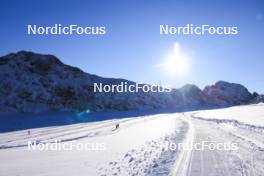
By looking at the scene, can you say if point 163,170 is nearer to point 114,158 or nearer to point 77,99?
point 114,158

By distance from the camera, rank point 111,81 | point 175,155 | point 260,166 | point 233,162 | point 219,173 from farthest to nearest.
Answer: point 111,81 < point 175,155 < point 233,162 < point 260,166 < point 219,173

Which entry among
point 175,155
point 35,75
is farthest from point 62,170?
point 35,75

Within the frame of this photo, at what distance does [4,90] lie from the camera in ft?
392

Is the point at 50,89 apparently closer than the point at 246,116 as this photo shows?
No

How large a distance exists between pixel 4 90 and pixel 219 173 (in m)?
121

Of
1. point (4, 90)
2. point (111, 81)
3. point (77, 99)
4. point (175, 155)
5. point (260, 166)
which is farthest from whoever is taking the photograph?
point (111, 81)

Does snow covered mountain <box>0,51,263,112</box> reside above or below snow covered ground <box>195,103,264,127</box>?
above

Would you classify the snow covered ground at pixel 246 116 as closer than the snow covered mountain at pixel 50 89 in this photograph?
Yes

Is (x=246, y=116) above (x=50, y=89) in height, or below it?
below

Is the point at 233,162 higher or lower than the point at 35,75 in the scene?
lower

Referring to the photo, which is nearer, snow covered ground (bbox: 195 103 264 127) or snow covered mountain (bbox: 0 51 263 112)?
snow covered ground (bbox: 195 103 264 127)

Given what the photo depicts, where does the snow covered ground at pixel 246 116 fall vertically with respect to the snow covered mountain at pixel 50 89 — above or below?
below

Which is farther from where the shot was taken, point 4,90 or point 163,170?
point 4,90

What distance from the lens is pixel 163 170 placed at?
38.4 ft
